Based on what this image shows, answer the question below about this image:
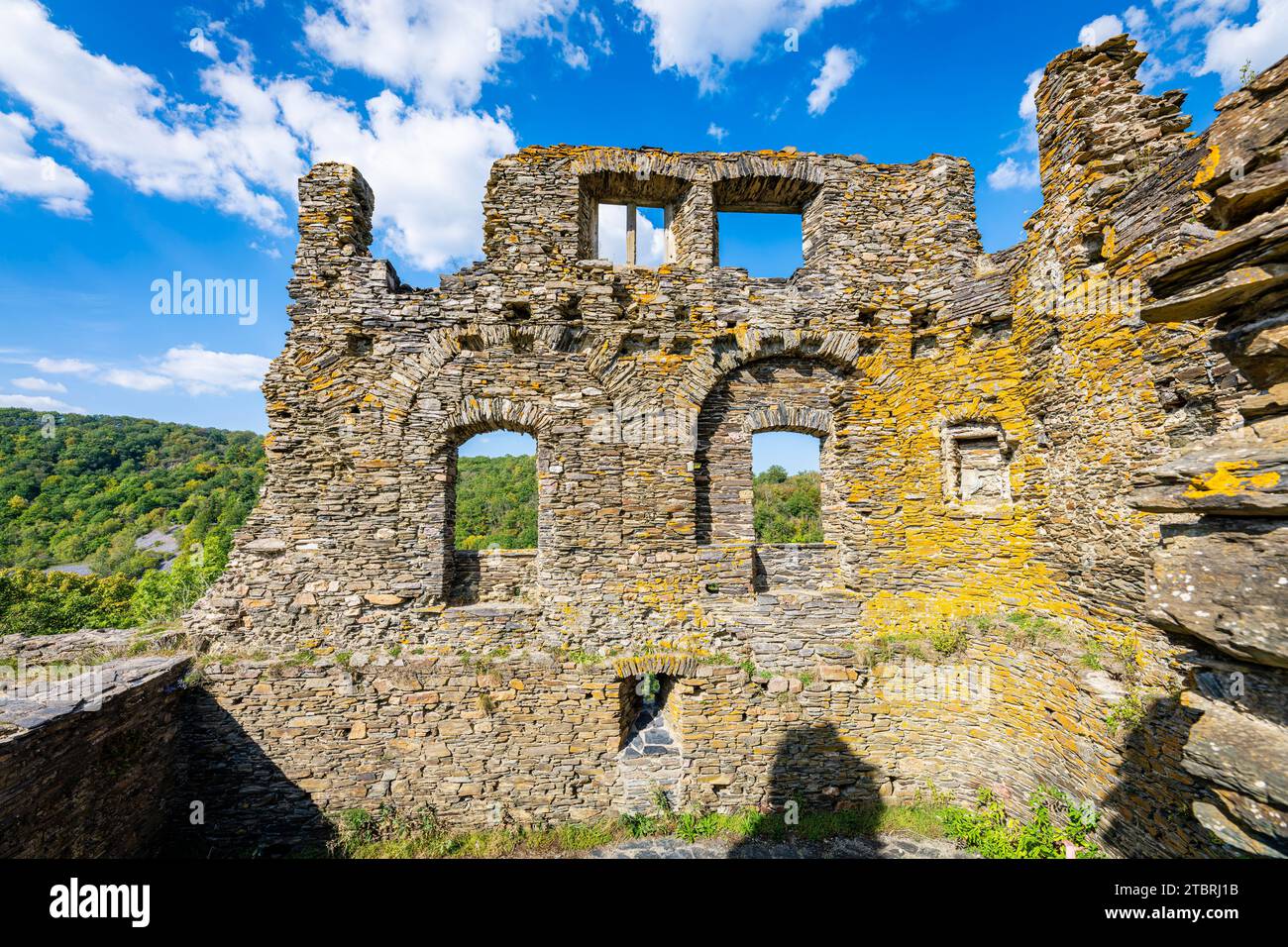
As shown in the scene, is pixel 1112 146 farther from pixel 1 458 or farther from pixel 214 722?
pixel 1 458

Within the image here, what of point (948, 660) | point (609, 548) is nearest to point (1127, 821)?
point (948, 660)

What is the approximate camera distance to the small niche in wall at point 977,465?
8.02 meters

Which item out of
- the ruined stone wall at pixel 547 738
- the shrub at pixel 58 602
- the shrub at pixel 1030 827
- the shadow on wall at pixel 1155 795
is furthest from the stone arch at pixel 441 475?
the shrub at pixel 58 602

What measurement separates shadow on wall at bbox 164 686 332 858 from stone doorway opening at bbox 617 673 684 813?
4.10 metres

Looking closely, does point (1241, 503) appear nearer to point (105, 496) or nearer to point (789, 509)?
point (789, 509)

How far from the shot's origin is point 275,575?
26.9ft

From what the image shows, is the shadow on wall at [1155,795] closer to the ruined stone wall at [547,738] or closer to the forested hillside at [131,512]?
the ruined stone wall at [547,738]

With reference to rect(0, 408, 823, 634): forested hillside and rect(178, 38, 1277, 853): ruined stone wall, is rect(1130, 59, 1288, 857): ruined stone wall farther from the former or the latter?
rect(0, 408, 823, 634): forested hillside

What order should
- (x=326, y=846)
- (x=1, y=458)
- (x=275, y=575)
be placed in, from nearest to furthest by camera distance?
(x=326, y=846) → (x=275, y=575) → (x=1, y=458)

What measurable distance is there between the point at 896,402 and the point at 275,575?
10773 mm

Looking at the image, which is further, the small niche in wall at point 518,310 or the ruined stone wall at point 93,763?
the small niche in wall at point 518,310

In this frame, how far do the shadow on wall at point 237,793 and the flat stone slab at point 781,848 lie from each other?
426 centimetres

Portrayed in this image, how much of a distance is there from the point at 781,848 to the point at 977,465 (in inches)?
260

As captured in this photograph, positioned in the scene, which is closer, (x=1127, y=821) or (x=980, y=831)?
(x=1127, y=821)
